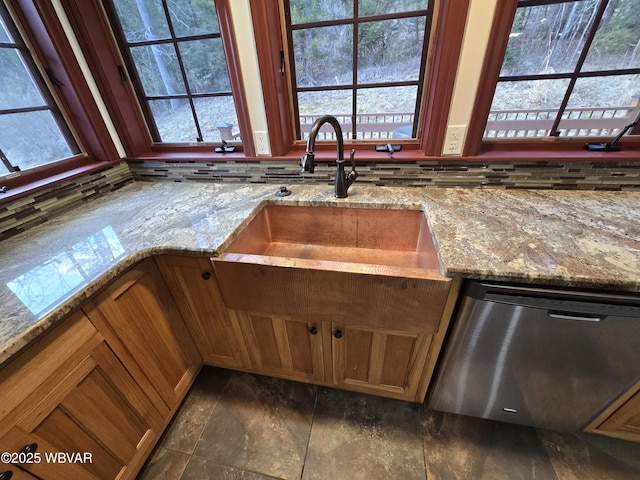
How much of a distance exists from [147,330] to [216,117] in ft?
3.88

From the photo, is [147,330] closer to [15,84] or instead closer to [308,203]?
[308,203]

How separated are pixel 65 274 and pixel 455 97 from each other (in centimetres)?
162

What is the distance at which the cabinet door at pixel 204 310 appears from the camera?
3.39 ft

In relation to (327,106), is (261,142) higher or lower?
lower

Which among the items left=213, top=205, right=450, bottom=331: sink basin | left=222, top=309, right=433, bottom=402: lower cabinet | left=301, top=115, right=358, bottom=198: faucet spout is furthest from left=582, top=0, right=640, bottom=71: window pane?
left=222, top=309, right=433, bottom=402: lower cabinet

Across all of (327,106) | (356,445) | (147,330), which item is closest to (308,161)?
(327,106)

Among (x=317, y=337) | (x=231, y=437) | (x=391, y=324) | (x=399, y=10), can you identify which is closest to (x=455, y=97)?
(x=399, y=10)

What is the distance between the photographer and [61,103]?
134 centimetres

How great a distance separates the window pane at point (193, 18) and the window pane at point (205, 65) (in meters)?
0.04

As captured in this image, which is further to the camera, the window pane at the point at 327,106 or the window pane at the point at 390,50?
the window pane at the point at 327,106

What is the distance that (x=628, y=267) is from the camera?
2.47 feet

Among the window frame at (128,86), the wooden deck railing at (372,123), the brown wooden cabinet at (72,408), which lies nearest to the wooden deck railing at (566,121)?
the wooden deck railing at (372,123)

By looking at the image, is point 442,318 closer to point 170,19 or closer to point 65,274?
point 65,274

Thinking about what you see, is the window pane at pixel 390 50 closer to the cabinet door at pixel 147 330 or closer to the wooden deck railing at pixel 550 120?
the wooden deck railing at pixel 550 120
